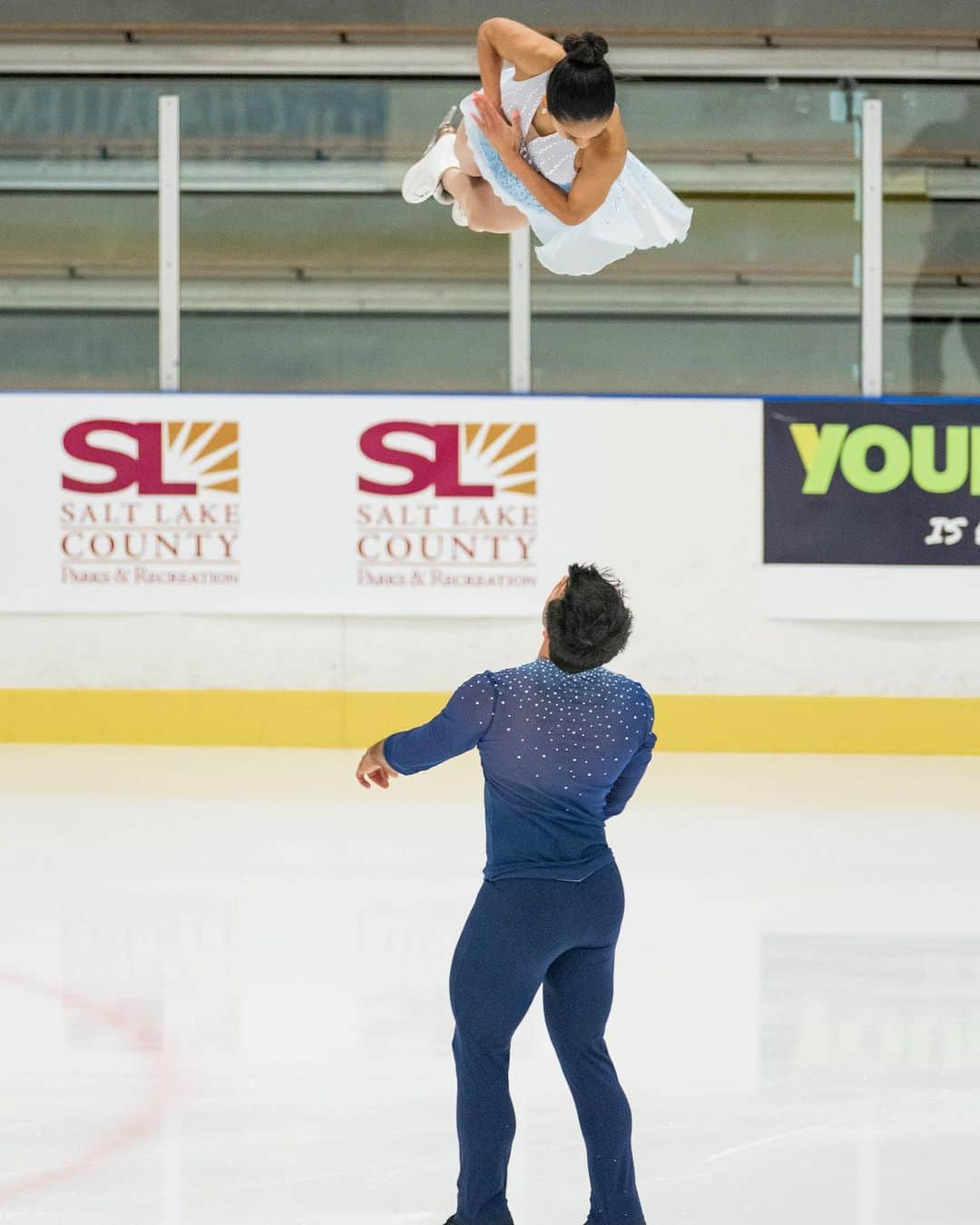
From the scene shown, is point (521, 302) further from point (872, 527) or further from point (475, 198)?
point (475, 198)

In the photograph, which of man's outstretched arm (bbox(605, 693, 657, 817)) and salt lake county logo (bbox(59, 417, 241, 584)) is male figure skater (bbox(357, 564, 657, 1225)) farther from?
salt lake county logo (bbox(59, 417, 241, 584))

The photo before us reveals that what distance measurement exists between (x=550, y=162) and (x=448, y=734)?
1.55 metres

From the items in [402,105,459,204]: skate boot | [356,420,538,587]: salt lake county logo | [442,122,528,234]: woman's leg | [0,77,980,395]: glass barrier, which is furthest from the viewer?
[0,77,980,395]: glass barrier

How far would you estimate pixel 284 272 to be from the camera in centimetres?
1180

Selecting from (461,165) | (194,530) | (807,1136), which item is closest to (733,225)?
(194,530)

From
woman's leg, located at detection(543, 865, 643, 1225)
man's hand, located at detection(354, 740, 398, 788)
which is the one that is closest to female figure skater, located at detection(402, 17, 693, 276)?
man's hand, located at detection(354, 740, 398, 788)

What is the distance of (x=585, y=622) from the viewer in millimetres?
3217

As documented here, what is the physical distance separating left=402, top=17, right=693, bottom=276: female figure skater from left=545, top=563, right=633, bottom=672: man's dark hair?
45.7 inches

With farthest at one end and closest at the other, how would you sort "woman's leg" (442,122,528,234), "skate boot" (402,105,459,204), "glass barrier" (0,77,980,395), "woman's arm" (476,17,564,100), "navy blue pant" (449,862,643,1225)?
"glass barrier" (0,77,980,395)
"skate boot" (402,105,459,204)
"woman's leg" (442,122,528,234)
"woman's arm" (476,17,564,100)
"navy blue pant" (449,862,643,1225)

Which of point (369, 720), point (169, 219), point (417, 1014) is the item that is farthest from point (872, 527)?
point (417, 1014)

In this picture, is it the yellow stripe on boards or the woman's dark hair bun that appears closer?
the woman's dark hair bun

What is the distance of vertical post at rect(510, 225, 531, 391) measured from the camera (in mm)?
11094

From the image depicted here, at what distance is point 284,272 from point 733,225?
306 cm

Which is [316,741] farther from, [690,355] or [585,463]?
[690,355]
